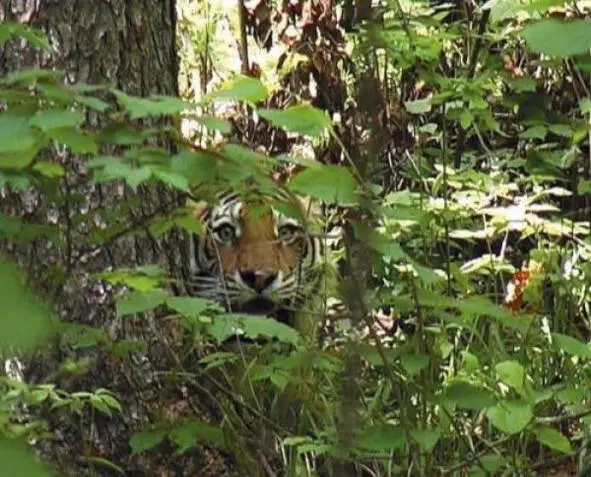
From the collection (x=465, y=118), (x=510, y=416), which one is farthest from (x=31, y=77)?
(x=465, y=118)

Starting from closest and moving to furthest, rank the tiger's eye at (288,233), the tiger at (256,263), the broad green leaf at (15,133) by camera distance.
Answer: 1. the broad green leaf at (15,133)
2. the tiger at (256,263)
3. the tiger's eye at (288,233)

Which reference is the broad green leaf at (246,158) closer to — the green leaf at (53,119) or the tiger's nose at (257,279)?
the green leaf at (53,119)

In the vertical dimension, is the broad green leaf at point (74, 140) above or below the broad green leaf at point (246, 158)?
above

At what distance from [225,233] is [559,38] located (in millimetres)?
3183

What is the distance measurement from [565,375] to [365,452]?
0.98 metres

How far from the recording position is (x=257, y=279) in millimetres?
4164

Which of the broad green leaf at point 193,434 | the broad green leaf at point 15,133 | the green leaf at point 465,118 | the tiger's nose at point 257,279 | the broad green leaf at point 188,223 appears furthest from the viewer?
the tiger's nose at point 257,279

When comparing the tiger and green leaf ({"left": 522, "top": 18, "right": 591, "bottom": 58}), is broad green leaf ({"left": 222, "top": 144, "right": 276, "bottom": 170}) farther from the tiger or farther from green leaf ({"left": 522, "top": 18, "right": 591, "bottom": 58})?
the tiger

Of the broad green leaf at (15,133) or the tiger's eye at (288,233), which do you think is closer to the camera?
the broad green leaf at (15,133)

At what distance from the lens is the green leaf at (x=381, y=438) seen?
7.04ft

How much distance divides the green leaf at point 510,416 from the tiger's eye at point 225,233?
2225 millimetres

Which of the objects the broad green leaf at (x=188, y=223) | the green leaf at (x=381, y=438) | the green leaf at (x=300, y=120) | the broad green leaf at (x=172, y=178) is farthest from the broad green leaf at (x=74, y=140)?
the green leaf at (x=381, y=438)

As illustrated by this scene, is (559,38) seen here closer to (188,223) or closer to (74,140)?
(74,140)

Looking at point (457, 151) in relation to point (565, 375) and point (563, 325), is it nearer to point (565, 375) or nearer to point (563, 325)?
point (563, 325)
